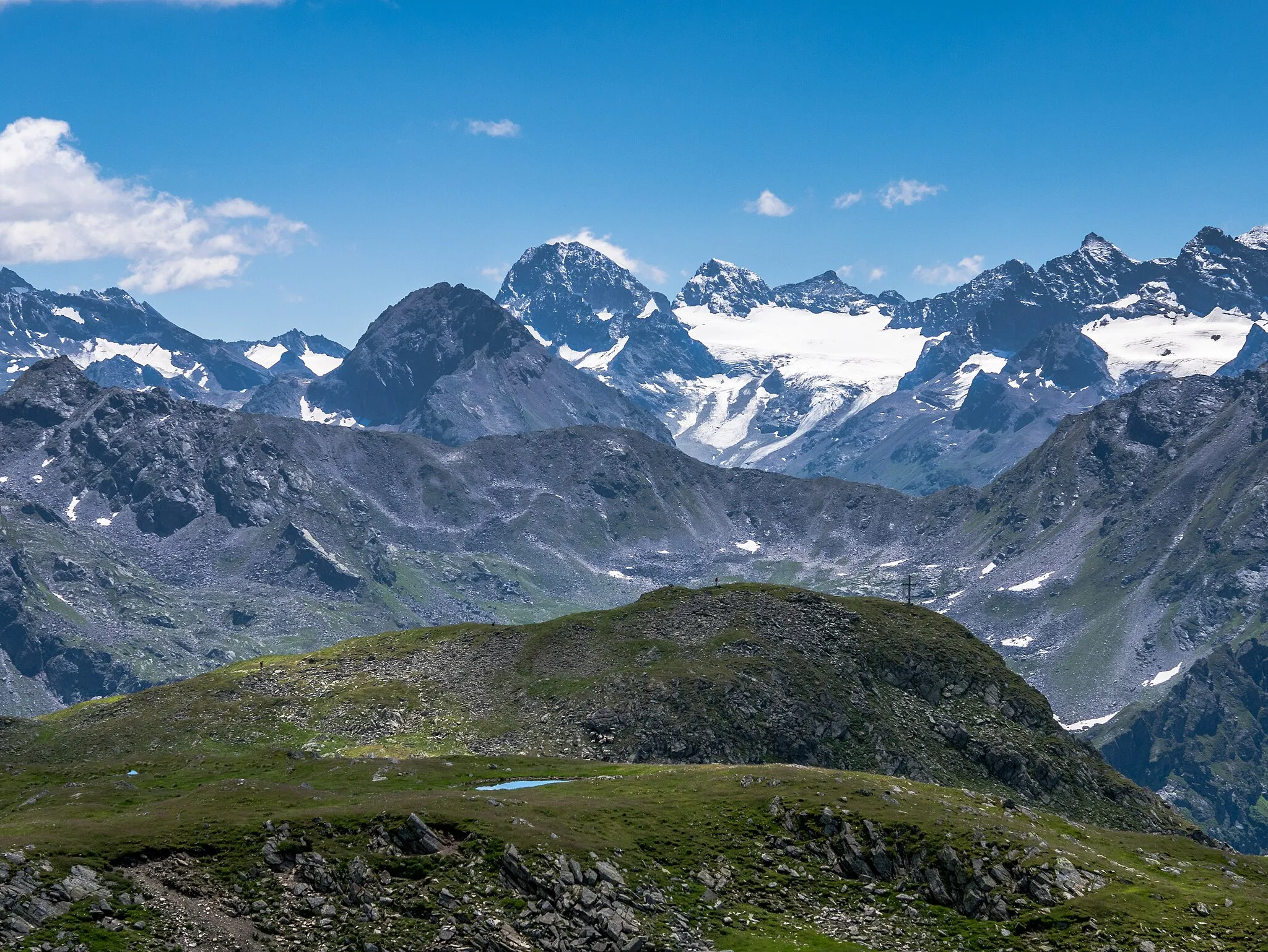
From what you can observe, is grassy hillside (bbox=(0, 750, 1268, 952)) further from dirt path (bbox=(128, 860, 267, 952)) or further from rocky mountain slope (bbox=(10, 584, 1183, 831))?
rocky mountain slope (bbox=(10, 584, 1183, 831))

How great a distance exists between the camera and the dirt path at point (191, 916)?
246 ft

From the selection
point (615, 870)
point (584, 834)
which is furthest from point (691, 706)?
point (615, 870)

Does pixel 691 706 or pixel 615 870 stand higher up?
pixel 691 706

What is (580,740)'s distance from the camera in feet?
536

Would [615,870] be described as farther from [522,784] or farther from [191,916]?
[522,784]

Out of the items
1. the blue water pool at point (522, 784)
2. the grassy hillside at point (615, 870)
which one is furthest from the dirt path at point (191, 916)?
the blue water pool at point (522, 784)

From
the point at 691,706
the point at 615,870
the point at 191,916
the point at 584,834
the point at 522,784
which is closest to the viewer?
the point at 191,916

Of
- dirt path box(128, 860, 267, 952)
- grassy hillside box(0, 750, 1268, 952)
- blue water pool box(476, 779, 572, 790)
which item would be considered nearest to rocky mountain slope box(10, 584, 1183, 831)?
blue water pool box(476, 779, 572, 790)

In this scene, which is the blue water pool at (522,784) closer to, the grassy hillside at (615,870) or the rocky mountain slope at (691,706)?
the grassy hillside at (615,870)

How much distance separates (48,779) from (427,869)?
55275 millimetres

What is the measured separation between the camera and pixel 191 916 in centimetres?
7694

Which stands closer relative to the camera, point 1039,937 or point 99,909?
point 99,909

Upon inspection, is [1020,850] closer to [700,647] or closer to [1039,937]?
[1039,937]

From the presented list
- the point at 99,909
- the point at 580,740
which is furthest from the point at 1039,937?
the point at 580,740
